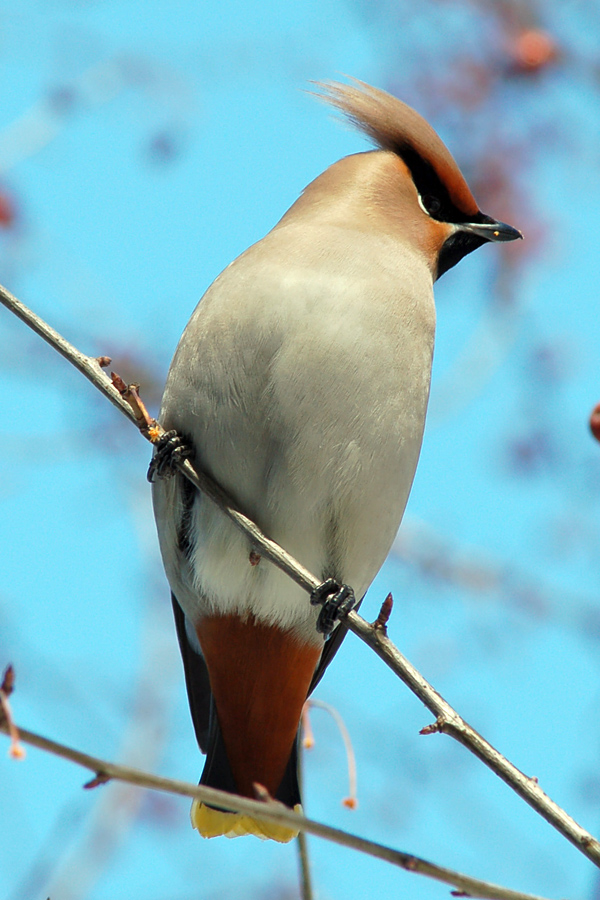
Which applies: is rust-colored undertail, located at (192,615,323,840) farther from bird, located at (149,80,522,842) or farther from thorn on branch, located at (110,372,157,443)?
thorn on branch, located at (110,372,157,443)

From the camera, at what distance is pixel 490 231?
3.82 m

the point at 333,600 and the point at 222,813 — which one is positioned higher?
the point at 333,600

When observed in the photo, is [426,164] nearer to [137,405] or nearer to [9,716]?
[137,405]

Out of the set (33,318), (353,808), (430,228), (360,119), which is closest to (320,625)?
(353,808)

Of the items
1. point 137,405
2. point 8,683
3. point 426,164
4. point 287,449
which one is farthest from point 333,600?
point 426,164

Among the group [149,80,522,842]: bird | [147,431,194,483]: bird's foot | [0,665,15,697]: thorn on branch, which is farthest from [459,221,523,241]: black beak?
[0,665,15,697]: thorn on branch

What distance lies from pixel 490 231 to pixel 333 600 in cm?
147

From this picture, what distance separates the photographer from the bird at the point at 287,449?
2963mm

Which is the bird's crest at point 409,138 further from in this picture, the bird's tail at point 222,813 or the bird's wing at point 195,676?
the bird's tail at point 222,813

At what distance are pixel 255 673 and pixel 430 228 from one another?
1476 millimetres

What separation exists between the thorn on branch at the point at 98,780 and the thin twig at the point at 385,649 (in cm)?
75

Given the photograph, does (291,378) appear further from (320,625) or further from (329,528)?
(320,625)

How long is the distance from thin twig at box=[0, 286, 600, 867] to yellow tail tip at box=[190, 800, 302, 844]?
2.93 ft

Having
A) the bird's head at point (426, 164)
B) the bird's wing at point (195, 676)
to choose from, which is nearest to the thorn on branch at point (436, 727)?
the bird's wing at point (195, 676)
